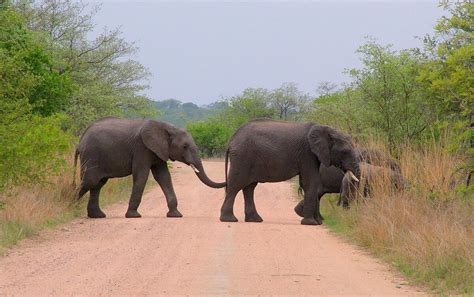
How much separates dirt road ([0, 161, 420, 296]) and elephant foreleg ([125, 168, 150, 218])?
0.67 meters

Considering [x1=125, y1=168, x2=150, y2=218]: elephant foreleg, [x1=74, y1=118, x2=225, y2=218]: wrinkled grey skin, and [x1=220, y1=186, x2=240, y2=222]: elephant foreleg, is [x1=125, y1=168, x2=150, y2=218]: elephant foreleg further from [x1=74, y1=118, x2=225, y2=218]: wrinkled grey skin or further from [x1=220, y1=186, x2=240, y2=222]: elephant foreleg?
[x1=220, y1=186, x2=240, y2=222]: elephant foreleg

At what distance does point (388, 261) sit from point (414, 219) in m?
1.51

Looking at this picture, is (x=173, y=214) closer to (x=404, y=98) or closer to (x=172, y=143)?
(x=172, y=143)

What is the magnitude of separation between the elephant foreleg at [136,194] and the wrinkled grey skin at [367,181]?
424 cm

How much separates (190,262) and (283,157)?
6998 mm

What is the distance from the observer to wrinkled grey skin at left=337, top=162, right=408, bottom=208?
1556 centimetres

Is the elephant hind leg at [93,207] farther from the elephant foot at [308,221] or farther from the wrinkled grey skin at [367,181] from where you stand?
the wrinkled grey skin at [367,181]

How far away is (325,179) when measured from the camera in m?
19.7

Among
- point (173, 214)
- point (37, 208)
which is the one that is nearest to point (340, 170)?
point (173, 214)

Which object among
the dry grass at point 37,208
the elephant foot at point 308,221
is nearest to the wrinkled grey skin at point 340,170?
the elephant foot at point 308,221

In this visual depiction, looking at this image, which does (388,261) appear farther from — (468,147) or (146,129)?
(146,129)

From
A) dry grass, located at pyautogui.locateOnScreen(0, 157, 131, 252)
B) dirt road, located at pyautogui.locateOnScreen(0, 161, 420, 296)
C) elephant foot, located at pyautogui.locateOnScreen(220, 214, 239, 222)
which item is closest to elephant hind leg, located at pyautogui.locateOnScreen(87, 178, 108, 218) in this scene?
dry grass, located at pyautogui.locateOnScreen(0, 157, 131, 252)

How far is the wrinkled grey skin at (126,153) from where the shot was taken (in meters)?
18.4

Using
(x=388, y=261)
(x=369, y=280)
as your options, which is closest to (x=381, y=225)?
(x=388, y=261)
